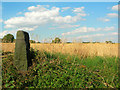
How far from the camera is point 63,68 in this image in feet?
15.0

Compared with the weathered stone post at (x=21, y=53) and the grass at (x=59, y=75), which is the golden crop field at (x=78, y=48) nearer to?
the grass at (x=59, y=75)

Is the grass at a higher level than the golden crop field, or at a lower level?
lower

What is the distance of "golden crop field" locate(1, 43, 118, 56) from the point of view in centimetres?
601

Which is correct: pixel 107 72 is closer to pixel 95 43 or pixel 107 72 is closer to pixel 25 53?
pixel 25 53

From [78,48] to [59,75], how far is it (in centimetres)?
311

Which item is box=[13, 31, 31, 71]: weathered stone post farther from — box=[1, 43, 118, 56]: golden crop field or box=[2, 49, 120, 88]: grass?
box=[1, 43, 118, 56]: golden crop field

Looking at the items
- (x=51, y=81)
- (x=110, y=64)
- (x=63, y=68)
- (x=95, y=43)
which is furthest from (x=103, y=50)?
(x=51, y=81)

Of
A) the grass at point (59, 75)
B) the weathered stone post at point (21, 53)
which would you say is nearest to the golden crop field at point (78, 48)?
the grass at point (59, 75)

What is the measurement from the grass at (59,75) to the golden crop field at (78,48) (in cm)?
99

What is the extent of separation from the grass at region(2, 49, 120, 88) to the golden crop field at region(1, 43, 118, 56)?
99 cm

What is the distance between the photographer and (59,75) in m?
4.01

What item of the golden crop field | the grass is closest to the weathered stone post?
the grass

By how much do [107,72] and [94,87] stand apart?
849mm

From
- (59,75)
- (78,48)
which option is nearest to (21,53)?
(59,75)
